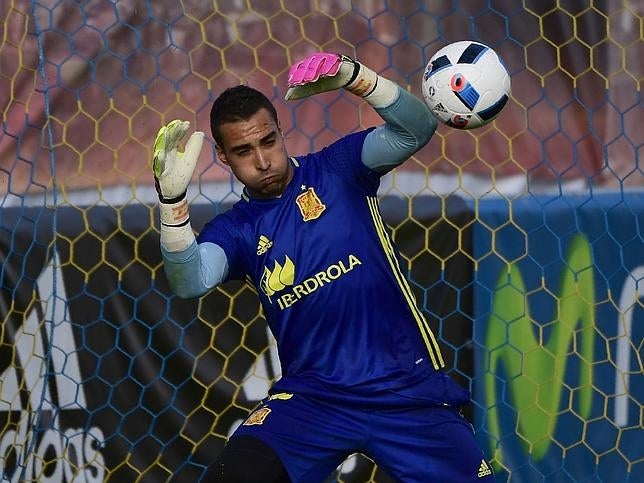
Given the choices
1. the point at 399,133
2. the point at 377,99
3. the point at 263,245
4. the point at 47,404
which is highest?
the point at 377,99

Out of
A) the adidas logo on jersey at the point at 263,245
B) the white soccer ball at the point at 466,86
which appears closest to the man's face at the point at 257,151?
the adidas logo on jersey at the point at 263,245

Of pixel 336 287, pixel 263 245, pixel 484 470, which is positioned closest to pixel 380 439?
pixel 484 470

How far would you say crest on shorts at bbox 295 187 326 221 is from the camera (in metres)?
2.92

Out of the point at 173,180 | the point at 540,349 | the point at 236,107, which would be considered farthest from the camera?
the point at 540,349

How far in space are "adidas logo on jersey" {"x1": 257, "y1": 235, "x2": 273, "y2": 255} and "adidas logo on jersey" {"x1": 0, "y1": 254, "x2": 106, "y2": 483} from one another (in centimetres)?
124

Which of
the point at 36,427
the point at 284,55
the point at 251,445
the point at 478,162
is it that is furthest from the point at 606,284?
the point at 36,427

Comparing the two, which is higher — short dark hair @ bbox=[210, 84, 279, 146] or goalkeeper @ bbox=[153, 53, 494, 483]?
short dark hair @ bbox=[210, 84, 279, 146]

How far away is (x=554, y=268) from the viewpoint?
3.92 meters

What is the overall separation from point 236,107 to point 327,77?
288 millimetres

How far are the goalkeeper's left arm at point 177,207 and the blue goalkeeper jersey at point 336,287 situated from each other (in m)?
0.17

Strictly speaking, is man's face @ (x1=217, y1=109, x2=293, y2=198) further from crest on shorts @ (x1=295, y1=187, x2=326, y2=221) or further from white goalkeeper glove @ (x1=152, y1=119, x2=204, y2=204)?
white goalkeeper glove @ (x1=152, y1=119, x2=204, y2=204)

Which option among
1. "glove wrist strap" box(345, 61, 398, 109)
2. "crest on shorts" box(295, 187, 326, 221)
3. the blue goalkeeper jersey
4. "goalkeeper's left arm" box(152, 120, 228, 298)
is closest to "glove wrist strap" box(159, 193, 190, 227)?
"goalkeeper's left arm" box(152, 120, 228, 298)

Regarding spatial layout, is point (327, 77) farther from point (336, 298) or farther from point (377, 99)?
point (336, 298)

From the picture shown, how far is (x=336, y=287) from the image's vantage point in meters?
2.87
